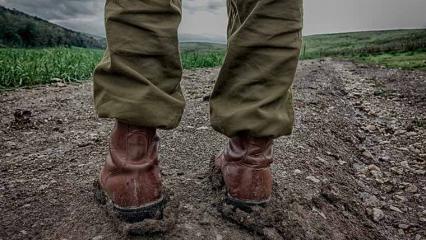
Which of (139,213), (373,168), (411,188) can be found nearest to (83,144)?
(139,213)

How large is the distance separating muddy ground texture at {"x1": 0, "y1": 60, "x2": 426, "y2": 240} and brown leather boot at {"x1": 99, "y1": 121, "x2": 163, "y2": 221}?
0.19 ft

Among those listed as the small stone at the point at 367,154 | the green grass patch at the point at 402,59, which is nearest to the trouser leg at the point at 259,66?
the small stone at the point at 367,154

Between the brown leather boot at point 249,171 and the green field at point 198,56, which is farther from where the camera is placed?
the green field at point 198,56

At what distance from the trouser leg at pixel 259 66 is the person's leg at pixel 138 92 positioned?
6.4 inches

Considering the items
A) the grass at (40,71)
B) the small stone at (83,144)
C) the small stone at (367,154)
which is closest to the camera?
the small stone at (83,144)

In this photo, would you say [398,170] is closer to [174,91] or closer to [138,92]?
[174,91]

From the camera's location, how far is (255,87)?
1.36 meters

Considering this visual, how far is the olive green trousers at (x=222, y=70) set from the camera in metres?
1.20

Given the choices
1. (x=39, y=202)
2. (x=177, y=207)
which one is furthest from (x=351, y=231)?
(x=39, y=202)

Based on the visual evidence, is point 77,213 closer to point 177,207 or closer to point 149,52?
point 177,207

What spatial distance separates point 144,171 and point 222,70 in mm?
369

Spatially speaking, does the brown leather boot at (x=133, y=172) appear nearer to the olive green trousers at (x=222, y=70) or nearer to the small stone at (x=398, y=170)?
the olive green trousers at (x=222, y=70)

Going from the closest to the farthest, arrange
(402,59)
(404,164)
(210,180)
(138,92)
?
(138,92) < (210,180) < (404,164) < (402,59)

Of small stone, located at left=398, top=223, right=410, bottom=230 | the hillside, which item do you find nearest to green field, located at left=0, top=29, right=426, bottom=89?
the hillside
